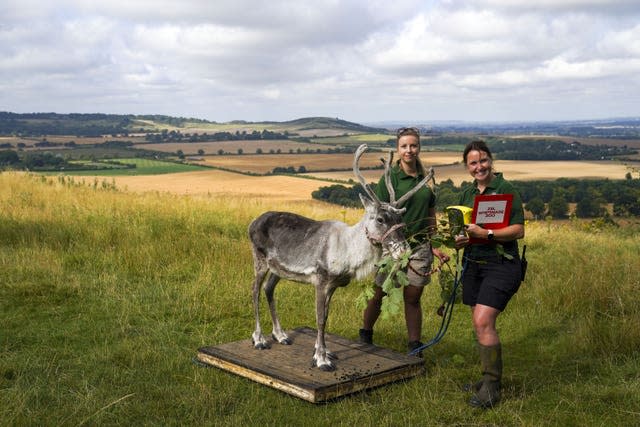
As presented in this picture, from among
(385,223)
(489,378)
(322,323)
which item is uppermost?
(385,223)

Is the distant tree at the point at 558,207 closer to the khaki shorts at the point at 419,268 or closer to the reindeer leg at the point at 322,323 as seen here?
the khaki shorts at the point at 419,268

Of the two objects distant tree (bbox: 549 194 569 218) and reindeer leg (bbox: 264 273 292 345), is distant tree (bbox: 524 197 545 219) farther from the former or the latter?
reindeer leg (bbox: 264 273 292 345)

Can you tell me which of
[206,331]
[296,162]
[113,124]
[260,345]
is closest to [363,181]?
[260,345]

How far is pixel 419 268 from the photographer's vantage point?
6.12m

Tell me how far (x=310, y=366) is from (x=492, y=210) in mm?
2349

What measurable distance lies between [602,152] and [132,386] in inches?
1748

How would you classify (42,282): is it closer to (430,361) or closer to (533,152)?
(430,361)

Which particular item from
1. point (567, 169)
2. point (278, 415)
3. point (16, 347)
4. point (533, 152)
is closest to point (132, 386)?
point (278, 415)

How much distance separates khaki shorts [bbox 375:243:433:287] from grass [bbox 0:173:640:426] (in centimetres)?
99

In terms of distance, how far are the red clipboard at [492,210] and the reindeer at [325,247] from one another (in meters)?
0.64

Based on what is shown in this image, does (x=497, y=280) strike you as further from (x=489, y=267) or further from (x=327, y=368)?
(x=327, y=368)

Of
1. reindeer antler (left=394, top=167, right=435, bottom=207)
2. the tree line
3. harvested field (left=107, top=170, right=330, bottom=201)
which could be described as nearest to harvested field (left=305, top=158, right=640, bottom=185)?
the tree line

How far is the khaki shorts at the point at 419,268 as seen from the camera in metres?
5.96

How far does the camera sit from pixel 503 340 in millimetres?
7625
